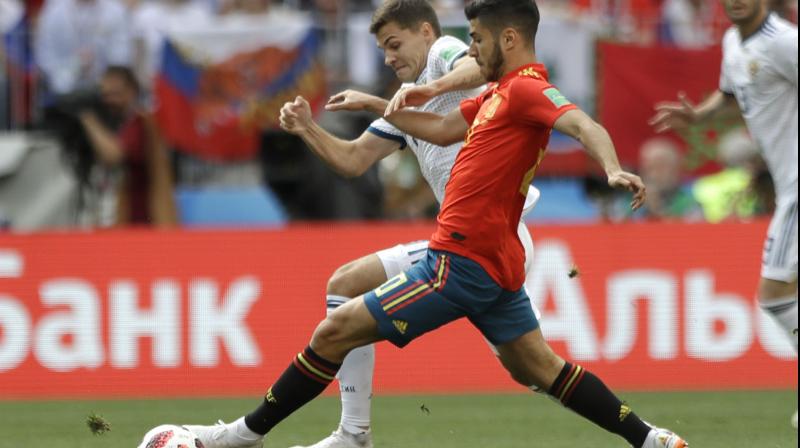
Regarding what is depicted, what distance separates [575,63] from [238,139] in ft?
10.6

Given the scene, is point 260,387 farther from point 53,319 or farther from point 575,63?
point 575,63

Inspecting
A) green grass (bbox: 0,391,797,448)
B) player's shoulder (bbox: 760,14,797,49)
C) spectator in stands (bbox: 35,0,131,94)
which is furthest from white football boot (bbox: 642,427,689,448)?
spectator in stands (bbox: 35,0,131,94)

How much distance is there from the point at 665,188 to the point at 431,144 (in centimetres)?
628

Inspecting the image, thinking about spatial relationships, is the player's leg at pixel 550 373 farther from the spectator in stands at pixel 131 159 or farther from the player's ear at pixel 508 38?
the spectator in stands at pixel 131 159

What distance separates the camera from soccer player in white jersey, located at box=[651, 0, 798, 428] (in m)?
8.33

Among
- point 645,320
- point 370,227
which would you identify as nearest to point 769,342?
point 645,320

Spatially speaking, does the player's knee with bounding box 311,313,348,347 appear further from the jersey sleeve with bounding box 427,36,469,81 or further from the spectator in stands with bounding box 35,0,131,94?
the spectator in stands with bounding box 35,0,131,94

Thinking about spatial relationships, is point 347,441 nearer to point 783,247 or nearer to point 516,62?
point 516,62

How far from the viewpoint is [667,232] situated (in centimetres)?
1237

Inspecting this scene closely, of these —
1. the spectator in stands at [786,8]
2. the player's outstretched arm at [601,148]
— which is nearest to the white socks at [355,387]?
the player's outstretched arm at [601,148]

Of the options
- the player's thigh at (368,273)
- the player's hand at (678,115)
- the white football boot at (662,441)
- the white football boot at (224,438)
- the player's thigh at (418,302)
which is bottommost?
the white football boot at (224,438)

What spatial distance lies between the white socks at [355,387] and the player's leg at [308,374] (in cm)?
59

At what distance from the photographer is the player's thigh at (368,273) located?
307 inches

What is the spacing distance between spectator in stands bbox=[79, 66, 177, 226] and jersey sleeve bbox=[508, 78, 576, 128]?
8.18m
